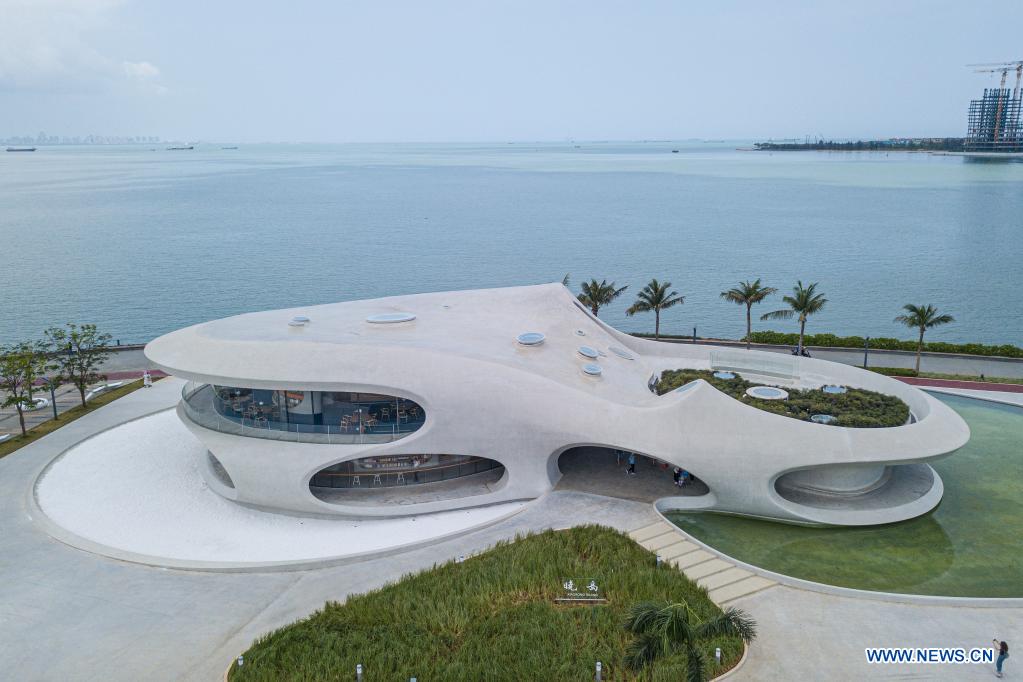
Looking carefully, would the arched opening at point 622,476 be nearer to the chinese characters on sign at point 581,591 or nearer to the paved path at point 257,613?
the paved path at point 257,613

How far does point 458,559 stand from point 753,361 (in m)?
21.3

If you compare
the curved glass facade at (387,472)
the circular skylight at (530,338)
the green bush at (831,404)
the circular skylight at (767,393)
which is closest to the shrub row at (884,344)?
the green bush at (831,404)

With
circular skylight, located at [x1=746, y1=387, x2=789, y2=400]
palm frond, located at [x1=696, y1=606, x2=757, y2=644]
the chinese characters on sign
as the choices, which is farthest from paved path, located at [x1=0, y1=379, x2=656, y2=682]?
palm frond, located at [x1=696, y1=606, x2=757, y2=644]

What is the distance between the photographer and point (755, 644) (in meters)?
23.2

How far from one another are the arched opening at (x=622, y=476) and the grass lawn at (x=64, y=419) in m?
29.0

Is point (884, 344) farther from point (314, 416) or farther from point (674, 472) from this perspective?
point (314, 416)

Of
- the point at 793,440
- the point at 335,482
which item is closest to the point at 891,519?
the point at 793,440

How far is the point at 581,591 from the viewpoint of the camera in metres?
25.4

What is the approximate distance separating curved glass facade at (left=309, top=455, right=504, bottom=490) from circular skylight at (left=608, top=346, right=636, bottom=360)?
1128 cm

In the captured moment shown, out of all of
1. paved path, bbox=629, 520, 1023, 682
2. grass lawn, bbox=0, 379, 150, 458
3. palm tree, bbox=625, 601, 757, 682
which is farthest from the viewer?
grass lawn, bbox=0, 379, 150, 458

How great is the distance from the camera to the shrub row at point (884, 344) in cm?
5622

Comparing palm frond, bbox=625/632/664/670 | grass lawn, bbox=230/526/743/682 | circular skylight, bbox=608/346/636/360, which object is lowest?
grass lawn, bbox=230/526/743/682

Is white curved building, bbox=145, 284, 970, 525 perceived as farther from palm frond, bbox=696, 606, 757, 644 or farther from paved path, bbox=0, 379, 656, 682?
palm frond, bbox=696, 606, 757, 644

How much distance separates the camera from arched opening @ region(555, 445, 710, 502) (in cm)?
3316
